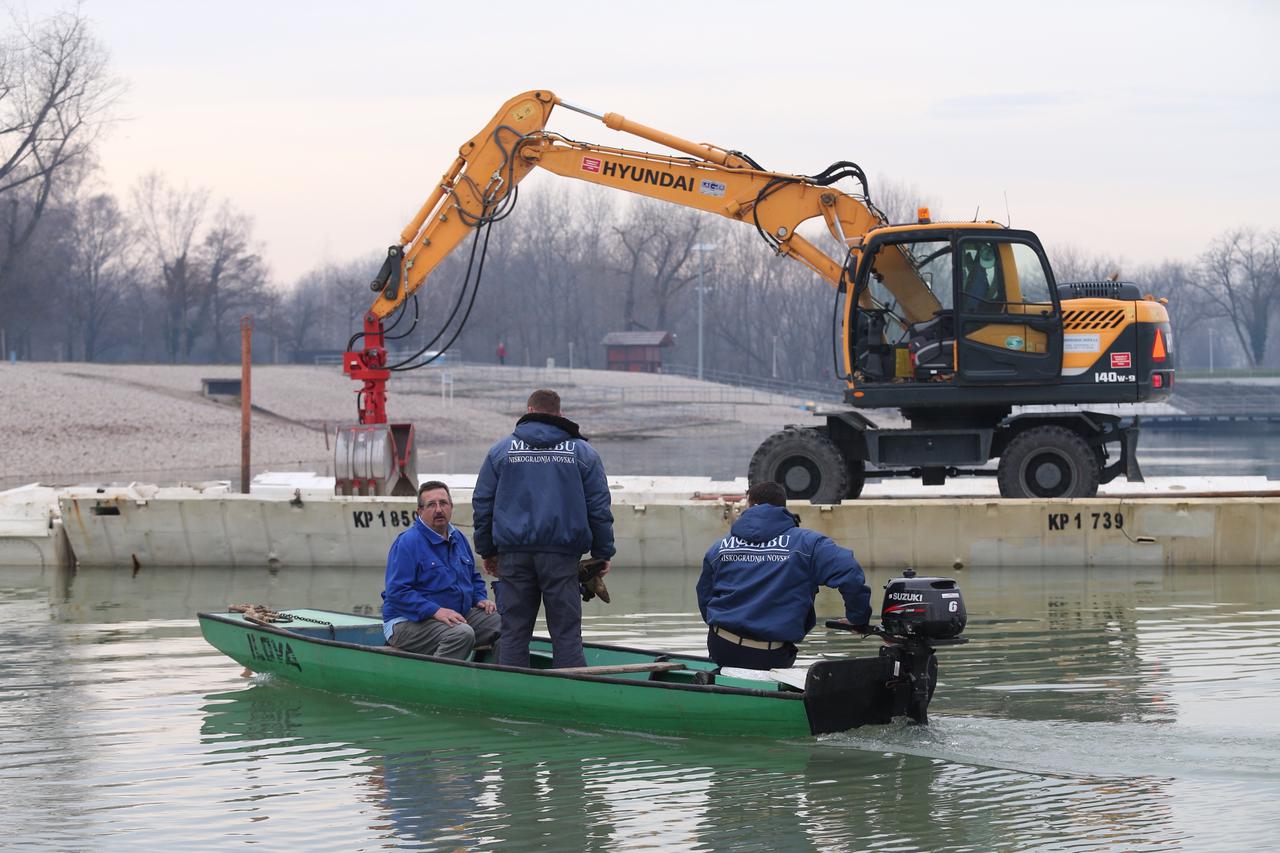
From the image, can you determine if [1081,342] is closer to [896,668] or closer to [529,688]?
[896,668]

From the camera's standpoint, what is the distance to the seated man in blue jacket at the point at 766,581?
957 cm

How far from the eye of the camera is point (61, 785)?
922cm

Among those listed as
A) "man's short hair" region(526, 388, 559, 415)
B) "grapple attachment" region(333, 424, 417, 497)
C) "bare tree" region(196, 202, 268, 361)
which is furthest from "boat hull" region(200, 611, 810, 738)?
"bare tree" region(196, 202, 268, 361)

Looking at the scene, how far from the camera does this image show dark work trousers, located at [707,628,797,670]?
9906 millimetres

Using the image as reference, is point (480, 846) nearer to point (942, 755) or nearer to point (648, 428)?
point (942, 755)

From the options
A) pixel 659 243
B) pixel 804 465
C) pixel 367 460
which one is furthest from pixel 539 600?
pixel 659 243

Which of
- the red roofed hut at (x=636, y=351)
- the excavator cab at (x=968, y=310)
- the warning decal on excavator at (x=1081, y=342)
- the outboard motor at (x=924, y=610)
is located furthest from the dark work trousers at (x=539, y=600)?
the red roofed hut at (x=636, y=351)

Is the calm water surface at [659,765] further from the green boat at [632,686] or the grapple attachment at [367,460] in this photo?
the grapple attachment at [367,460]

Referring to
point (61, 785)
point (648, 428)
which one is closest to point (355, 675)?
point (61, 785)

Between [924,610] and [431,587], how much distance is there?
11.6 ft

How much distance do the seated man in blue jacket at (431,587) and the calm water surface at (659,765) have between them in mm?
524

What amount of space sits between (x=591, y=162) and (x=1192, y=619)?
933cm

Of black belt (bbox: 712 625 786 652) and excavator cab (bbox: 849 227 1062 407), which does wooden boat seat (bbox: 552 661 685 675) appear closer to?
black belt (bbox: 712 625 786 652)

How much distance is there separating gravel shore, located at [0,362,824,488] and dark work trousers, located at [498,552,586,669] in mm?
26772
